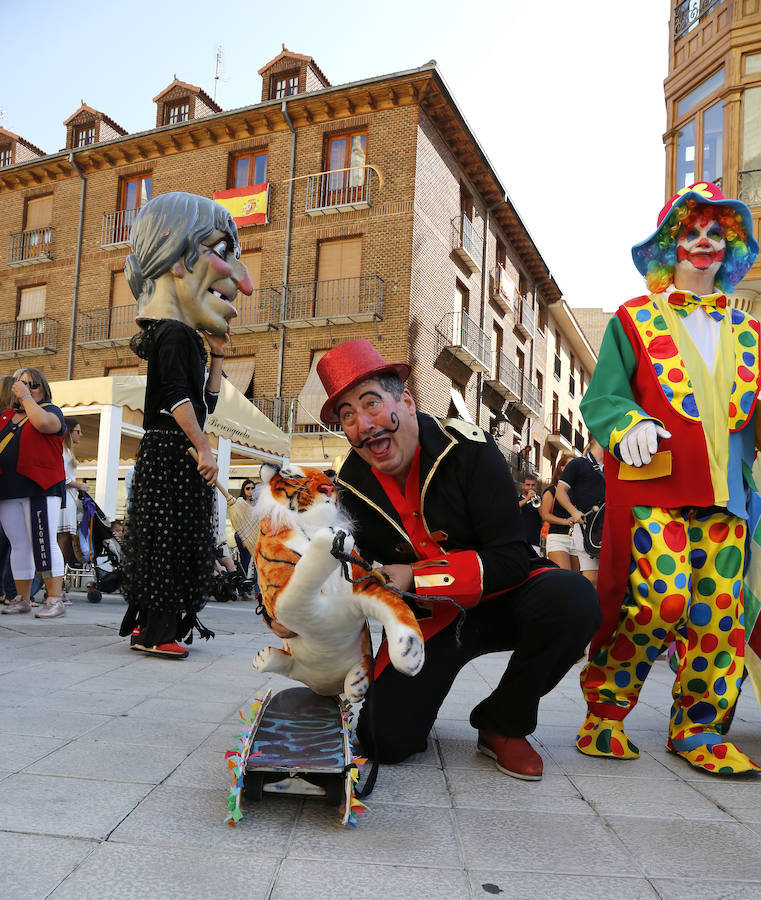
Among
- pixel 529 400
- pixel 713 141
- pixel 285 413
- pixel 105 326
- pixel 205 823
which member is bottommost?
pixel 205 823

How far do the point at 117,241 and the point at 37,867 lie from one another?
22140 millimetres

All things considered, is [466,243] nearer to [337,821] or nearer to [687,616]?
[687,616]

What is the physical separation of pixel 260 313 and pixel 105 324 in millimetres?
4900

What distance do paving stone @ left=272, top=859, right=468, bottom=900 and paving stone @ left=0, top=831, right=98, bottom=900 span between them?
39cm

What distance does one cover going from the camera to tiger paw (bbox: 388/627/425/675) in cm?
183

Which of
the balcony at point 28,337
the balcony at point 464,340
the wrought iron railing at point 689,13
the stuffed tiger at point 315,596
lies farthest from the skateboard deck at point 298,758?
the balcony at point 28,337

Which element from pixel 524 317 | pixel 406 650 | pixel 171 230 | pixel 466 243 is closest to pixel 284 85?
pixel 466 243

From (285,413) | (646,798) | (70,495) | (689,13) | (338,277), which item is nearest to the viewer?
(646,798)

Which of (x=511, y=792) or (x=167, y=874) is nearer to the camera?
(x=167, y=874)

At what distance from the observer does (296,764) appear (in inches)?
69.1

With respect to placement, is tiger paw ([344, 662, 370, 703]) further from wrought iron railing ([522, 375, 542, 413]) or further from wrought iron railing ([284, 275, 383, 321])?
wrought iron railing ([522, 375, 542, 413])

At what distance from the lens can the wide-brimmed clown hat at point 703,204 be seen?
2725 millimetres

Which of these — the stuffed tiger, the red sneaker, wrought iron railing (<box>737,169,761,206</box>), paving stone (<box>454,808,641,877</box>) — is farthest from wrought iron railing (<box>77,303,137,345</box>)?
paving stone (<box>454,808,641,877</box>)

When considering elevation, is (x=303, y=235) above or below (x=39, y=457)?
above
